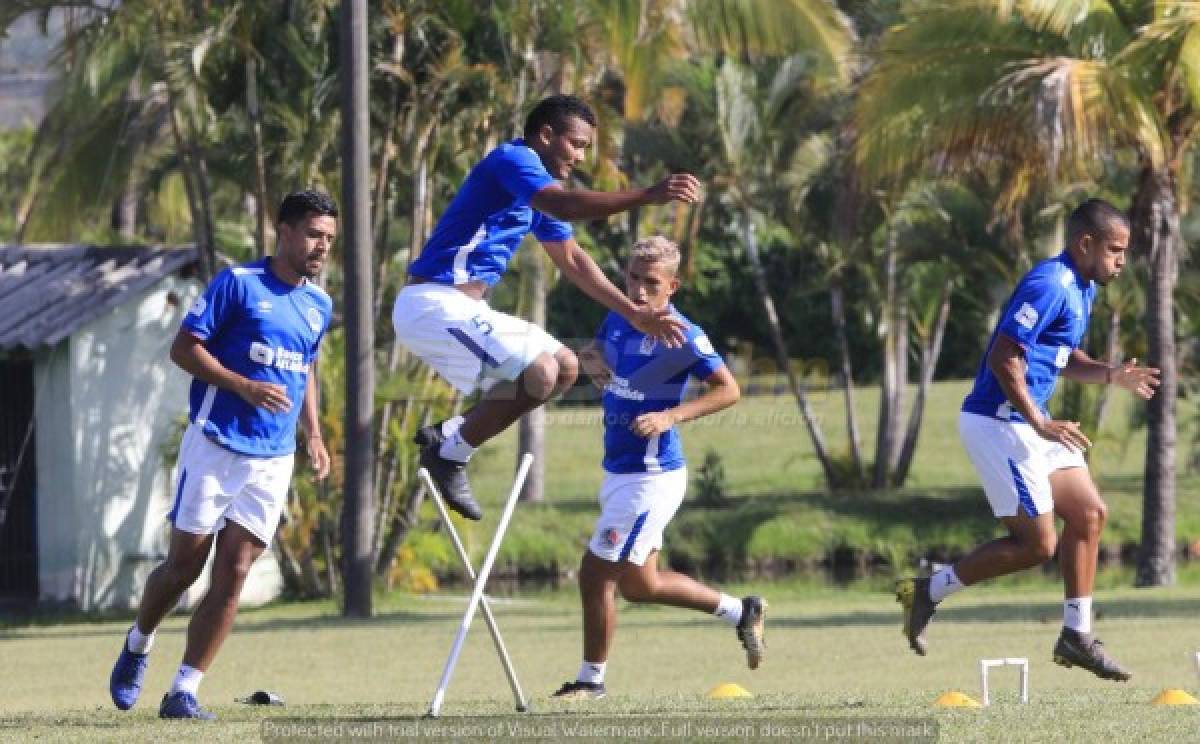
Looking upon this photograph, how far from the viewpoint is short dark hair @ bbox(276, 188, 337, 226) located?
10289 mm

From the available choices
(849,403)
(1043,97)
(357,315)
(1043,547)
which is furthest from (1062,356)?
(849,403)

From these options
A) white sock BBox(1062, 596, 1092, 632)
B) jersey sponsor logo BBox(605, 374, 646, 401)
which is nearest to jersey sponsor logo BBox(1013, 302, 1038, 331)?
white sock BBox(1062, 596, 1092, 632)

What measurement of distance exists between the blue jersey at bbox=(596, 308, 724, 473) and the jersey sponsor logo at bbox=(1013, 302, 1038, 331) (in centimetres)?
146

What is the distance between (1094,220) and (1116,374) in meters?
0.77

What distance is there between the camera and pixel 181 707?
1018 cm

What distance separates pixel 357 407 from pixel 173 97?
11.1ft

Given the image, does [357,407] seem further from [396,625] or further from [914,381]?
[914,381]

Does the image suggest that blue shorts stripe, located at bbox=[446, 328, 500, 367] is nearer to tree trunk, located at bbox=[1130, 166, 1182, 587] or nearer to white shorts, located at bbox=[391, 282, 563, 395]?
Answer: white shorts, located at bbox=[391, 282, 563, 395]

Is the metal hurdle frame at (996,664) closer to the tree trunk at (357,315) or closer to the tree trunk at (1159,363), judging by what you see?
the tree trunk at (357,315)

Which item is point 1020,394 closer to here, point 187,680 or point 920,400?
point 187,680

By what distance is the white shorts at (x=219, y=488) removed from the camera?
10.2 m

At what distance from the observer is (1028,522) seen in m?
10.9

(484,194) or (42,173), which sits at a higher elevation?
(484,194)

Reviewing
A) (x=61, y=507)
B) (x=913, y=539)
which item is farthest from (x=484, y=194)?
(x=913, y=539)
